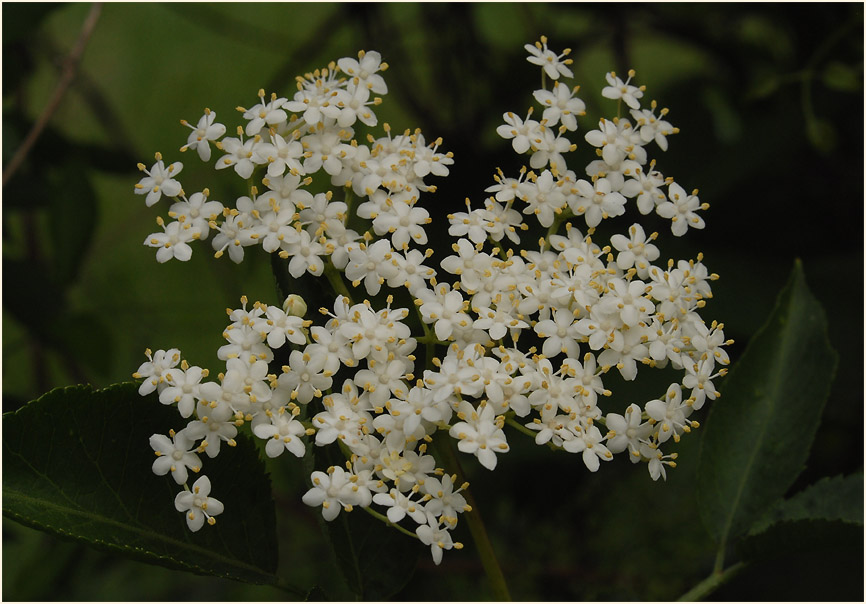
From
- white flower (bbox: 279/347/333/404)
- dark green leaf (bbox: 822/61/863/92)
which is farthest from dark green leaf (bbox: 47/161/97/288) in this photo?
dark green leaf (bbox: 822/61/863/92)

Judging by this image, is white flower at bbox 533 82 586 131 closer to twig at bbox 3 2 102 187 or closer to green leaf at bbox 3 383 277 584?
green leaf at bbox 3 383 277 584

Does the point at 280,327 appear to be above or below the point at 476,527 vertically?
above

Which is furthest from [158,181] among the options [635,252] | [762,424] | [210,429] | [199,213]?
[762,424]

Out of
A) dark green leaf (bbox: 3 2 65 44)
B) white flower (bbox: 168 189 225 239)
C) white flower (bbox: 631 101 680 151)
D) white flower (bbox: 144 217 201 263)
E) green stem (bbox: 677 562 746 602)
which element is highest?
dark green leaf (bbox: 3 2 65 44)

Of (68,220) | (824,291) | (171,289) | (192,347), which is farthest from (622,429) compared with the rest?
(171,289)

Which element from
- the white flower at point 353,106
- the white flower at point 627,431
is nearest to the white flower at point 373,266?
the white flower at point 353,106

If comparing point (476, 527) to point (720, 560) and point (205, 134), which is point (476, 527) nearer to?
point (720, 560)
